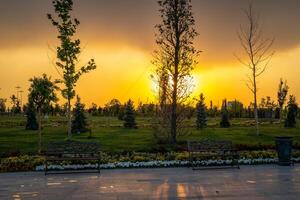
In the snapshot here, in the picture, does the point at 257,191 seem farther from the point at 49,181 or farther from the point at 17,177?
the point at 17,177

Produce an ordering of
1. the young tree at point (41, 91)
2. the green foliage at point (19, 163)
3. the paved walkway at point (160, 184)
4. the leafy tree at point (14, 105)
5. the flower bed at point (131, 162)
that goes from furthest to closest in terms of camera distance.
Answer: the leafy tree at point (14, 105), the young tree at point (41, 91), the flower bed at point (131, 162), the green foliage at point (19, 163), the paved walkway at point (160, 184)

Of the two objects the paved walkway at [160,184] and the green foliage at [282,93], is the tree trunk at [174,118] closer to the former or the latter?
the paved walkway at [160,184]

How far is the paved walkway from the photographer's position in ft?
35.2

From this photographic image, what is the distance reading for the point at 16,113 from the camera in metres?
117

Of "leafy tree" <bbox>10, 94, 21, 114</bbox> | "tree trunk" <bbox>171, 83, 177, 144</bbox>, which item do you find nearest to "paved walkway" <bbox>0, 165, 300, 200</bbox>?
"tree trunk" <bbox>171, 83, 177, 144</bbox>

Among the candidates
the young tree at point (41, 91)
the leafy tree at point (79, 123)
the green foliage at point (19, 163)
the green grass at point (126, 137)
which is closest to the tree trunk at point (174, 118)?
the green grass at point (126, 137)

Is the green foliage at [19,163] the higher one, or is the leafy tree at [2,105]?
the leafy tree at [2,105]

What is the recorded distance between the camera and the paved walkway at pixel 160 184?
1073cm

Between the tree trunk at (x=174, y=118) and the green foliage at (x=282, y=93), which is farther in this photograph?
the green foliage at (x=282, y=93)

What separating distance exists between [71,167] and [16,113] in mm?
106563

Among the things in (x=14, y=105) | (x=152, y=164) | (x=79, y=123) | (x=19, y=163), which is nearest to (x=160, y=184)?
(x=152, y=164)

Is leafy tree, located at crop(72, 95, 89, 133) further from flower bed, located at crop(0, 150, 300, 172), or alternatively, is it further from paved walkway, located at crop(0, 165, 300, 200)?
paved walkway, located at crop(0, 165, 300, 200)

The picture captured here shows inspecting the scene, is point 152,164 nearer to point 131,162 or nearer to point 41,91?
point 131,162

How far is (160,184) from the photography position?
40.3 ft
